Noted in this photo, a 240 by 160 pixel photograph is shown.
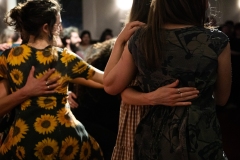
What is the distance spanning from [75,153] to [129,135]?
0.29 m

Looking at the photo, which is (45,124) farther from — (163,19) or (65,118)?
(163,19)

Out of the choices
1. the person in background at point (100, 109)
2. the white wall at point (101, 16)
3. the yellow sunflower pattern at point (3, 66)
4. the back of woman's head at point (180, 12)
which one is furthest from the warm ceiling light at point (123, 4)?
the back of woman's head at point (180, 12)

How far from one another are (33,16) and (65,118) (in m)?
0.45

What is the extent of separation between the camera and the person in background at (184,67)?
1.30 m

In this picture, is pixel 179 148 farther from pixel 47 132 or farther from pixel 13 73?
pixel 13 73

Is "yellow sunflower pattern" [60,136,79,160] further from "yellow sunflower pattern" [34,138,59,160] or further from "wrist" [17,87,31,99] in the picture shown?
"wrist" [17,87,31,99]

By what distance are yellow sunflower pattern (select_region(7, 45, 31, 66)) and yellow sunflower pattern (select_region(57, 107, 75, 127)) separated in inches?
10.1

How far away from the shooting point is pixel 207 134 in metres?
1.33

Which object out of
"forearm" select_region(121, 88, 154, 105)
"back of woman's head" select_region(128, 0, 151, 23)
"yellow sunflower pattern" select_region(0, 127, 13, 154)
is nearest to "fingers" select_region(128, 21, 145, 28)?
"back of woman's head" select_region(128, 0, 151, 23)

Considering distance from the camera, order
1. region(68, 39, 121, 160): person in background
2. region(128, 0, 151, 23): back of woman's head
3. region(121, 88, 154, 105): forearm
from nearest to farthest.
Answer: region(121, 88, 154, 105): forearm → region(128, 0, 151, 23): back of woman's head → region(68, 39, 121, 160): person in background

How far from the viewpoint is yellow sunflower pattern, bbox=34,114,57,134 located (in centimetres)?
171

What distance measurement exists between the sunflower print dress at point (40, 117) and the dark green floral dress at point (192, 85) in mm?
470

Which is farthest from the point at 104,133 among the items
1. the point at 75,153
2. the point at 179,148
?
the point at 179,148

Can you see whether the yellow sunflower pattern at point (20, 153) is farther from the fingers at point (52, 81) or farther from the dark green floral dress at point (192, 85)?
the dark green floral dress at point (192, 85)
